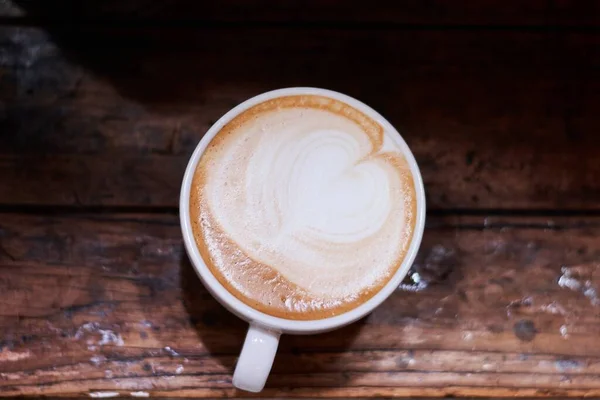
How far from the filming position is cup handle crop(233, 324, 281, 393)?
0.53 metres

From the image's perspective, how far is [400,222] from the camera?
1.92 feet

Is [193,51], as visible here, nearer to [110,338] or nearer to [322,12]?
[322,12]

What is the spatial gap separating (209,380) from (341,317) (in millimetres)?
179

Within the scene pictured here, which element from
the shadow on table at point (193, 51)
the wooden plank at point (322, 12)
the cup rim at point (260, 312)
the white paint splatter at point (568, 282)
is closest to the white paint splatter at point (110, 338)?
the cup rim at point (260, 312)

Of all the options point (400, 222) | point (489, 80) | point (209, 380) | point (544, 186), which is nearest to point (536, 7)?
point (489, 80)

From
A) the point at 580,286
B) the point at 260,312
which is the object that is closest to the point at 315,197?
the point at 260,312

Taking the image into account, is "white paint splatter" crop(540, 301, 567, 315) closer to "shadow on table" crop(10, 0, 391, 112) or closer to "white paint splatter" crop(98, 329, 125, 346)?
"shadow on table" crop(10, 0, 391, 112)

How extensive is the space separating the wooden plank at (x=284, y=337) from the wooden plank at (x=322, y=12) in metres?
0.26

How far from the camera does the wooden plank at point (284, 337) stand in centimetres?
63

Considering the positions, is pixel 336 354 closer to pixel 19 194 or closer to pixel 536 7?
pixel 19 194

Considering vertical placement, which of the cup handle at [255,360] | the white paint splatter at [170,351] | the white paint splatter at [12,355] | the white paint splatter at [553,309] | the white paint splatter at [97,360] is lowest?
the white paint splatter at [12,355]

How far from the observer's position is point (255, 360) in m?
0.53

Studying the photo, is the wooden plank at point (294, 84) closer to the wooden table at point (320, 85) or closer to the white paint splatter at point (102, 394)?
the wooden table at point (320, 85)

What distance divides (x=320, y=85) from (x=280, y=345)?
1.03 ft
